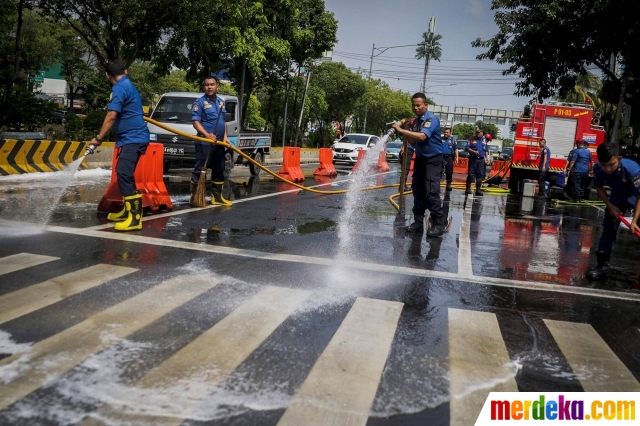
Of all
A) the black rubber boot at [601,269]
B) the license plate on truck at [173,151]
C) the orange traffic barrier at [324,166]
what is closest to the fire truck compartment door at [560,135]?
the orange traffic barrier at [324,166]

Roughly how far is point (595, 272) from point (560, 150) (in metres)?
15.1

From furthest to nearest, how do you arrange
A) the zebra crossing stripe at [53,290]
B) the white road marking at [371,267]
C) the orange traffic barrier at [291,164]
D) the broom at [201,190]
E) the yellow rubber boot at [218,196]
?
the orange traffic barrier at [291,164] → the yellow rubber boot at [218,196] → the broom at [201,190] → the white road marking at [371,267] → the zebra crossing stripe at [53,290]

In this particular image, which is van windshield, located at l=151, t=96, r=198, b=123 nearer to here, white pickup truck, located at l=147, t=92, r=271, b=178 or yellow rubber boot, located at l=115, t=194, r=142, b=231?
white pickup truck, located at l=147, t=92, r=271, b=178

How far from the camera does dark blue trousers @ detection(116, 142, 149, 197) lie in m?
7.69

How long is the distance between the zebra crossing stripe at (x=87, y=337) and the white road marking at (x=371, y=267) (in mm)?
1395

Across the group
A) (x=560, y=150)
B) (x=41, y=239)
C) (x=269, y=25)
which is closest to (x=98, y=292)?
(x=41, y=239)

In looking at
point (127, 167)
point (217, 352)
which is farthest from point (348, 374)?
point (127, 167)

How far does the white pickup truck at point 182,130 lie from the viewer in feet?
49.9

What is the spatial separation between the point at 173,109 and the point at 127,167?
8.63 m

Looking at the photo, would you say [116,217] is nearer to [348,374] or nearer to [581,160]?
[348,374]

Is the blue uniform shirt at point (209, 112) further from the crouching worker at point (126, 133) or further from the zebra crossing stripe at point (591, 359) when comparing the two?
the zebra crossing stripe at point (591, 359)

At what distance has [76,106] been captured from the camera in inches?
2685

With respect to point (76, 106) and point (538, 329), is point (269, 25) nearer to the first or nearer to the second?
point (538, 329)

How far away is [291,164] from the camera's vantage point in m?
→ 17.4
